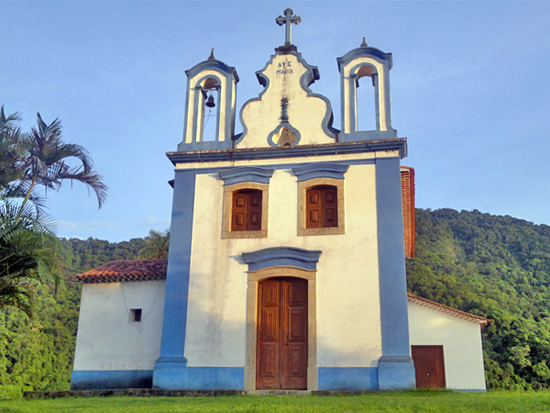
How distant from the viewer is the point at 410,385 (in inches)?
458

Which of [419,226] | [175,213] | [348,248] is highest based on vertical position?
[419,226]

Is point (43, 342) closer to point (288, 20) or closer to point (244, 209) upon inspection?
point (244, 209)

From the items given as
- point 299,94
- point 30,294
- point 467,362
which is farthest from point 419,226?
point 30,294

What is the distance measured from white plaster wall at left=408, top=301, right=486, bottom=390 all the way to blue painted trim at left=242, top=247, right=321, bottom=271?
19.2 ft

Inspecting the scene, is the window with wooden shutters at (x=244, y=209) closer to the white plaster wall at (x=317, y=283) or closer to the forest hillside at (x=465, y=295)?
the white plaster wall at (x=317, y=283)

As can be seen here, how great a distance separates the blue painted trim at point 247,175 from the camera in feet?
45.7

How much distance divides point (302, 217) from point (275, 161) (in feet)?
5.37

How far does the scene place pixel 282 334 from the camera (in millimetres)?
12914

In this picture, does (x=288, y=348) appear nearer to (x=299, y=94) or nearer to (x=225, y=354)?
(x=225, y=354)

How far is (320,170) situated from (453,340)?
24.8ft

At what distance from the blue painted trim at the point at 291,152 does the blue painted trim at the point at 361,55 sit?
7.36 feet

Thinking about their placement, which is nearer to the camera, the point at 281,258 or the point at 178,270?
the point at 281,258

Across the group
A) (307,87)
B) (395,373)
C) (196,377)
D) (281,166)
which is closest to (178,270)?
(196,377)

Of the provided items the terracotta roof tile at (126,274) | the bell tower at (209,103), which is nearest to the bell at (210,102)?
the bell tower at (209,103)
